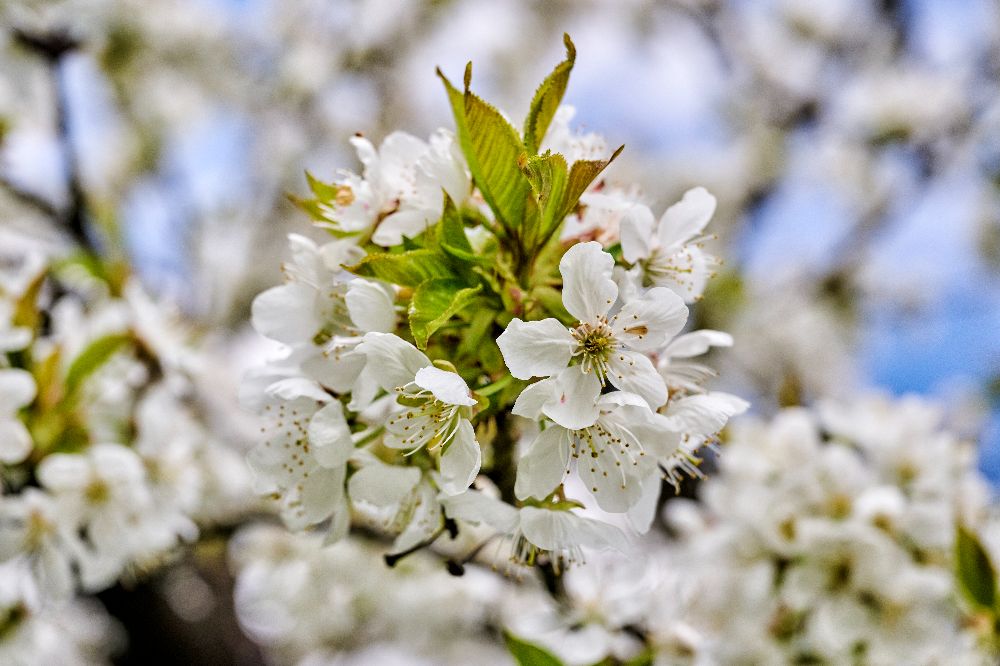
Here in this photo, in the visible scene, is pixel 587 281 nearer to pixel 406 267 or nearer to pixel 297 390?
pixel 406 267

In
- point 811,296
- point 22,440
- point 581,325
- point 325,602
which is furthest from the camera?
point 811,296

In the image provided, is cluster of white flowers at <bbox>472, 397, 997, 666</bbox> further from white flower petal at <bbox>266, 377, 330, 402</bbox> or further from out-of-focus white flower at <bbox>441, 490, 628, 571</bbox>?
white flower petal at <bbox>266, 377, 330, 402</bbox>

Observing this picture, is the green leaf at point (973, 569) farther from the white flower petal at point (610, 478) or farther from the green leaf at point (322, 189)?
the green leaf at point (322, 189)

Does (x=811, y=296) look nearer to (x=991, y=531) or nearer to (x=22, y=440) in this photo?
(x=991, y=531)

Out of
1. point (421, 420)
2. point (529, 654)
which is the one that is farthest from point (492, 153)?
point (529, 654)

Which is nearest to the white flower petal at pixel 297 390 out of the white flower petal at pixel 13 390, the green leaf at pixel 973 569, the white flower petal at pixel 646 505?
the white flower petal at pixel 646 505

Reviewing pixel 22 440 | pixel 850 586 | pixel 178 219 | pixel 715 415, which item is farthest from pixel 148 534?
pixel 178 219
